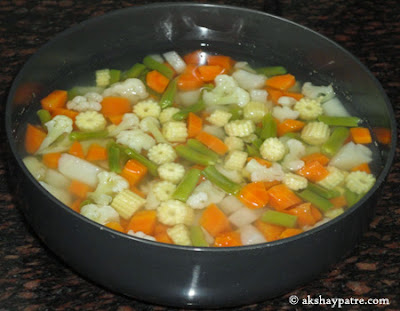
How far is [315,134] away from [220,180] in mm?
262

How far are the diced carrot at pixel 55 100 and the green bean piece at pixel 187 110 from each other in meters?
0.23

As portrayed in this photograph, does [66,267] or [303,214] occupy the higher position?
[303,214]

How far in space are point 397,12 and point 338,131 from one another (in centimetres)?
88

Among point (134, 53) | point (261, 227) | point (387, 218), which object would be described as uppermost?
point (134, 53)

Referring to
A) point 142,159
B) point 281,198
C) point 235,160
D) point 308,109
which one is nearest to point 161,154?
point 142,159

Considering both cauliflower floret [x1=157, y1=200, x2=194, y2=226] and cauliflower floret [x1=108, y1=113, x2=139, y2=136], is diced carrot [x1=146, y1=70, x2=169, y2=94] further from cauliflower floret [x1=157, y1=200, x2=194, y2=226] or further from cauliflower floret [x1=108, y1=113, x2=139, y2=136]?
cauliflower floret [x1=157, y1=200, x2=194, y2=226]

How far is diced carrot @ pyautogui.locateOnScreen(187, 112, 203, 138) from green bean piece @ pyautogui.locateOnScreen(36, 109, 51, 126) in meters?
0.28

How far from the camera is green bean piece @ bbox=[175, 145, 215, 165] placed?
139cm

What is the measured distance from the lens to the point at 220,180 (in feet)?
4.43

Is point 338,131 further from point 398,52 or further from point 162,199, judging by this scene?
point 398,52

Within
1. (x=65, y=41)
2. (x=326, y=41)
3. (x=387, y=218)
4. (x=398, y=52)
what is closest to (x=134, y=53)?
(x=65, y=41)

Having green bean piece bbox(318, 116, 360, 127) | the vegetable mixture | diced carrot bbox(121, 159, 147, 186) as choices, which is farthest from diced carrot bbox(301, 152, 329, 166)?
diced carrot bbox(121, 159, 147, 186)

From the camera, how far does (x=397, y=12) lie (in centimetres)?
223

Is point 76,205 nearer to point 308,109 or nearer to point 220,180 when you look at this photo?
point 220,180
